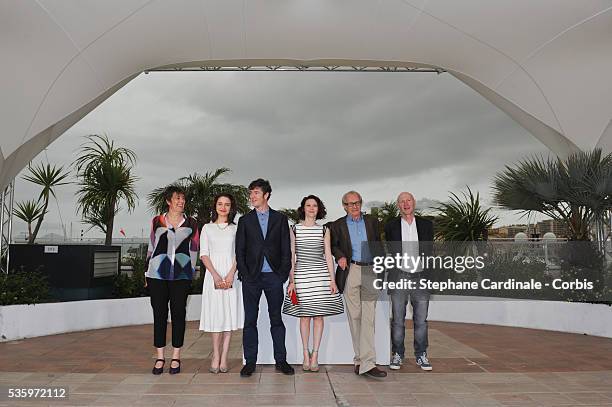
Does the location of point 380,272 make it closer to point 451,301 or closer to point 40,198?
point 451,301

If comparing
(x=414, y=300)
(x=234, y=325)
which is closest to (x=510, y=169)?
Answer: (x=414, y=300)

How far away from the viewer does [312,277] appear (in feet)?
12.7

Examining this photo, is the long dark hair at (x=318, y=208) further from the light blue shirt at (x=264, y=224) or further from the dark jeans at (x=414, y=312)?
the dark jeans at (x=414, y=312)

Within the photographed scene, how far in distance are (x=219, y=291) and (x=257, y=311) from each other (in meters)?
0.34

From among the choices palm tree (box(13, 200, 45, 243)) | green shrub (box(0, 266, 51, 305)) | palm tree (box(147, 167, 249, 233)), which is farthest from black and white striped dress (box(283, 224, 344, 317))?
palm tree (box(13, 200, 45, 243))

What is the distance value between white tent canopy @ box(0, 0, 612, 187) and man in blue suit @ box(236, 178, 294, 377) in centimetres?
346

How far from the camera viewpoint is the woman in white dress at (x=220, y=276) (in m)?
3.86

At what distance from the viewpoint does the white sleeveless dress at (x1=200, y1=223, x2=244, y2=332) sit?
386cm


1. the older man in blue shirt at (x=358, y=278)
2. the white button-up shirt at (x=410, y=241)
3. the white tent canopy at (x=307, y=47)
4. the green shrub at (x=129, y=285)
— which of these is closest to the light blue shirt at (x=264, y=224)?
the older man in blue shirt at (x=358, y=278)

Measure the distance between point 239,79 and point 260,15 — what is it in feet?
16.4

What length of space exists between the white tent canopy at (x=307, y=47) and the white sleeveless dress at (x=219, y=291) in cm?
350

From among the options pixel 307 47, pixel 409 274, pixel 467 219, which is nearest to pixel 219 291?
pixel 409 274

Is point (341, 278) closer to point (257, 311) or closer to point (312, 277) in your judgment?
point (312, 277)

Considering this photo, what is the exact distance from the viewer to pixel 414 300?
163 inches
